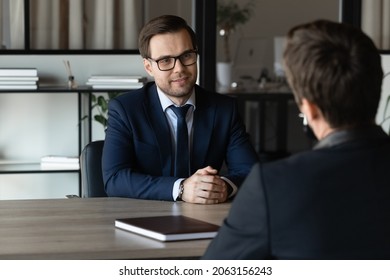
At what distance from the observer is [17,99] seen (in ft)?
18.9

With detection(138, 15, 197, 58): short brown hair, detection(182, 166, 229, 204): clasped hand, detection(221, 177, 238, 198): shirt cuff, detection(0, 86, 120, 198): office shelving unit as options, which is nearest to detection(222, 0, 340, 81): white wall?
detection(0, 86, 120, 198): office shelving unit

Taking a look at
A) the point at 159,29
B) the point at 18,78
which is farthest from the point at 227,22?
the point at 159,29

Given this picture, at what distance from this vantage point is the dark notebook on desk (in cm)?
237

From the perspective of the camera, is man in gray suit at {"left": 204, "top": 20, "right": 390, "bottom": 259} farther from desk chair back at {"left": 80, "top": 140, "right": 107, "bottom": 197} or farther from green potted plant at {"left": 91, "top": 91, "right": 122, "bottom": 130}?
green potted plant at {"left": 91, "top": 91, "right": 122, "bottom": 130}

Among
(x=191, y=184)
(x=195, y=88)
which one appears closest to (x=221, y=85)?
(x=195, y=88)

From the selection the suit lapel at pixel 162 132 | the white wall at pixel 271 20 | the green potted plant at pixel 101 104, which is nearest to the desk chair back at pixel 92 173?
the suit lapel at pixel 162 132

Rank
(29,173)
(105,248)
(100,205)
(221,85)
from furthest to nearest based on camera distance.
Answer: (221,85) < (29,173) < (100,205) < (105,248)

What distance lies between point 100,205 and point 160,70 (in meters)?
0.65

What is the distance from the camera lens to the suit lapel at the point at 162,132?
3.34 metres

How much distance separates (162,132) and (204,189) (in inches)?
18.1

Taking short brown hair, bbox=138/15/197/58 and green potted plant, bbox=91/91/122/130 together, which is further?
green potted plant, bbox=91/91/122/130

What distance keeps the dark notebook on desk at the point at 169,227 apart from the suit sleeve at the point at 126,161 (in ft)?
1.67

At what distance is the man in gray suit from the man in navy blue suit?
1494 millimetres

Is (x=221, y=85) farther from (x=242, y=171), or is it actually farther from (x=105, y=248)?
(x=105, y=248)
